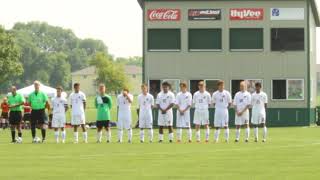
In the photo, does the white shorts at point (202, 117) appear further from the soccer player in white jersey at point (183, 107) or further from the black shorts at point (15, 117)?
the black shorts at point (15, 117)

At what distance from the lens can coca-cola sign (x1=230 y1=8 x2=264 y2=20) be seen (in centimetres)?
5834

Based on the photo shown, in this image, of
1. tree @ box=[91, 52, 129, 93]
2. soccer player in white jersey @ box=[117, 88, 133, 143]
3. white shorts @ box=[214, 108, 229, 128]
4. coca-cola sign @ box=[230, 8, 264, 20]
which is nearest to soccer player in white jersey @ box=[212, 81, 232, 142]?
white shorts @ box=[214, 108, 229, 128]

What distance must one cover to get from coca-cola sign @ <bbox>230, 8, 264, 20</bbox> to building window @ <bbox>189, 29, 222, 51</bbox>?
1.39 meters

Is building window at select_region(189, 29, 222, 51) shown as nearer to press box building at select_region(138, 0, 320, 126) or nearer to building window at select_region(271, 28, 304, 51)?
press box building at select_region(138, 0, 320, 126)

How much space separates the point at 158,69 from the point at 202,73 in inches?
107

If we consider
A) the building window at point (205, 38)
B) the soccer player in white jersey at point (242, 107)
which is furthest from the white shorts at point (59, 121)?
the building window at point (205, 38)

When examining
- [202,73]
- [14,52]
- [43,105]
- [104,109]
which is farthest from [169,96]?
[14,52]

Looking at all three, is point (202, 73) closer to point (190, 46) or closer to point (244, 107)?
point (190, 46)

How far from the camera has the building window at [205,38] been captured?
58781mm

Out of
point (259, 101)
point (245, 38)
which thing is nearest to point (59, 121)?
point (259, 101)

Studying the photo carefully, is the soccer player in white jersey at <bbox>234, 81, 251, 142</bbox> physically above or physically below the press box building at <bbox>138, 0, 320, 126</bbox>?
below

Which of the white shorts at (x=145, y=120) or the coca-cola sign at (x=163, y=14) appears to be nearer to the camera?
the white shorts at (x=145, y=120)

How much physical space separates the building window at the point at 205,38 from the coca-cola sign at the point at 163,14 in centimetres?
136

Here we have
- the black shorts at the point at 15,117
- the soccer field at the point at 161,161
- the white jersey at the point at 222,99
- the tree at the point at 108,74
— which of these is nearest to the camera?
the soccer field at the point at 161,161
